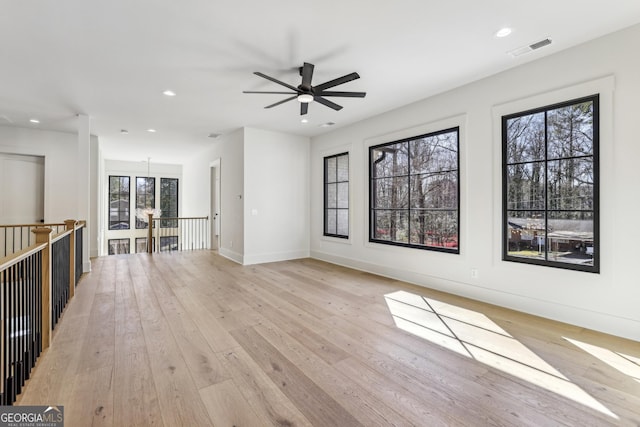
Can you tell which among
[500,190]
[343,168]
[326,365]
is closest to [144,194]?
[343,168]

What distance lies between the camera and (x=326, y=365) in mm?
2260

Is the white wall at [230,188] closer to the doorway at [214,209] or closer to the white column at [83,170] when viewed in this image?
the doorway at [214,209]

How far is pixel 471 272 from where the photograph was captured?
3889 millimetres

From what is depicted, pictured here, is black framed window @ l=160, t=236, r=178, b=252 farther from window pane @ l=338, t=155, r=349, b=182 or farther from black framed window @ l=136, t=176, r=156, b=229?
window pane @ l=338, t=155, r=349, b=182

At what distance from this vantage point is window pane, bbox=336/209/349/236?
6090mm

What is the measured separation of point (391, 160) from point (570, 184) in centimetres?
253

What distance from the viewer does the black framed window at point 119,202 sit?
33.4 feet

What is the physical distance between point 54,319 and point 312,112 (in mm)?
4324

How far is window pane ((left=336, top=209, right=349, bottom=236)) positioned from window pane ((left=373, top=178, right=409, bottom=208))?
864 millimetres

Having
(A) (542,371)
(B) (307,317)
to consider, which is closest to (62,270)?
(B) (307,317)

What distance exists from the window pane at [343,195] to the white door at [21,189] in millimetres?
6426

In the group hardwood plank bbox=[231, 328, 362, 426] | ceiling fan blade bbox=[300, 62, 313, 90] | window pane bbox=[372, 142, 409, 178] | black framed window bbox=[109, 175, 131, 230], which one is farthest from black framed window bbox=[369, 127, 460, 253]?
black framed window bbox=[109, 175, 131, 230]

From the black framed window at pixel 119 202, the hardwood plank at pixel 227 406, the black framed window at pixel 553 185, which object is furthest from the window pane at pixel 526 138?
the black framed window at pixel 119 202

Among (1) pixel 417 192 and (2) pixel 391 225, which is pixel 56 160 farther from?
(1) pixel 417 192
